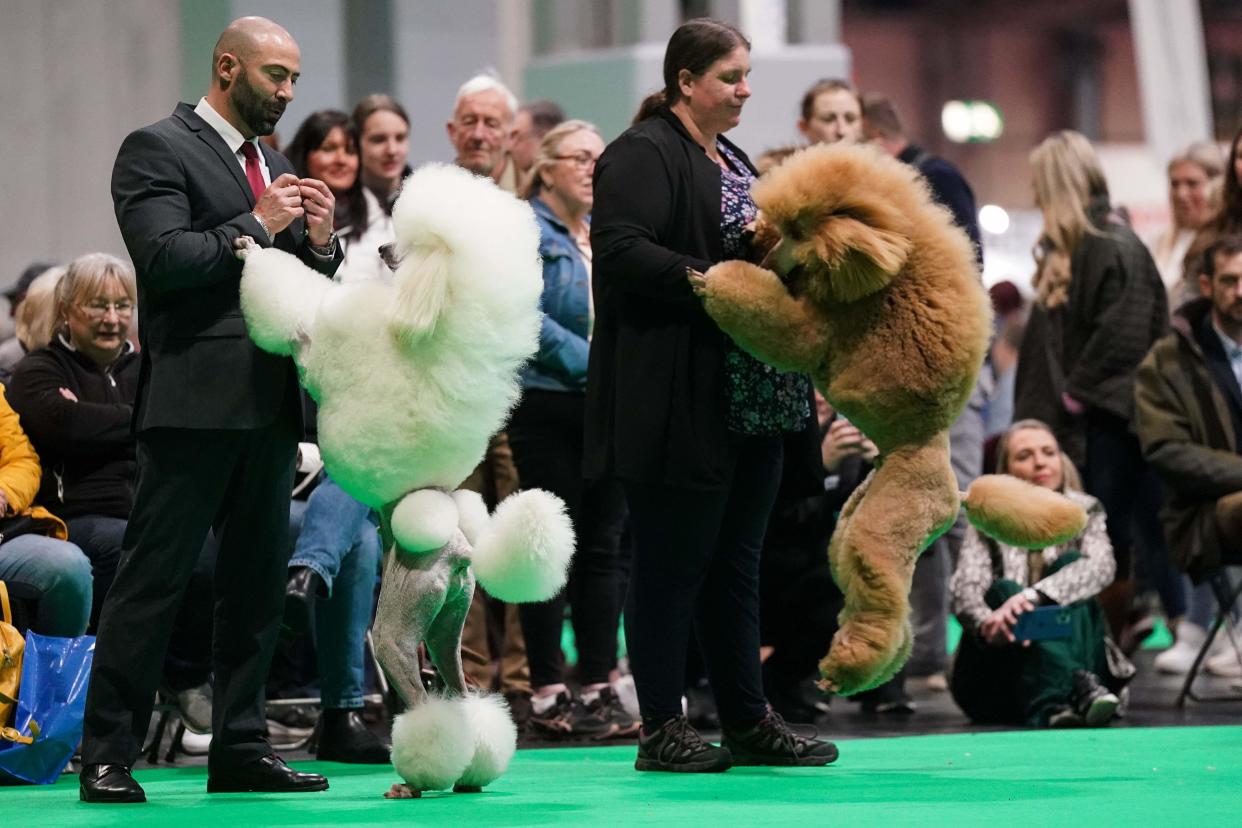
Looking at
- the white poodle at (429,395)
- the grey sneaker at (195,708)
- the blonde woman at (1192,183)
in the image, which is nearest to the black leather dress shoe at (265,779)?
the white poodle at (429,395)

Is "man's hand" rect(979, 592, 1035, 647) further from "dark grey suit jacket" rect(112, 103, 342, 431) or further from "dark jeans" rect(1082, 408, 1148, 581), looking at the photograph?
"dark grey suit jacket" rect(112, 103, 342, 431)

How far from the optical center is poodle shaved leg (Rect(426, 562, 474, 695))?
4.23m

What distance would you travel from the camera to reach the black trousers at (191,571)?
425cm

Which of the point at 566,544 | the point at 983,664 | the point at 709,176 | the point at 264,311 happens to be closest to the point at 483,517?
the point at 566,544

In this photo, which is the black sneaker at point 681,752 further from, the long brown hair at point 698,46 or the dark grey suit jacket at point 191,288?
the long brown hair at point 698,46

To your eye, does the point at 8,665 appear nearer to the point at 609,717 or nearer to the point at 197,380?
the point at 197,380

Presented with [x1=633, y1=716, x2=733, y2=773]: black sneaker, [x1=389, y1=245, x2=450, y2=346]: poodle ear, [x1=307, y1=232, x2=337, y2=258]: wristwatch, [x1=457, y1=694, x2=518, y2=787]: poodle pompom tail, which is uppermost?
[x1=307, y1=232, x2=337, y2=258]: wristwatch

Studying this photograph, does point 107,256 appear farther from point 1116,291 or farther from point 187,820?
point 1116,291

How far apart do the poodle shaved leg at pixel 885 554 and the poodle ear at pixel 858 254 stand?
0.40m

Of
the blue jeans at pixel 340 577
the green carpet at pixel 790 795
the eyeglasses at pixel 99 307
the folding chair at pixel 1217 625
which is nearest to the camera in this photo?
the green carpet at pixel 790 795

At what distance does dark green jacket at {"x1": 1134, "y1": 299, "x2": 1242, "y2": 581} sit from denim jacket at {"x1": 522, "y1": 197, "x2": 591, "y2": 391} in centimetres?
211

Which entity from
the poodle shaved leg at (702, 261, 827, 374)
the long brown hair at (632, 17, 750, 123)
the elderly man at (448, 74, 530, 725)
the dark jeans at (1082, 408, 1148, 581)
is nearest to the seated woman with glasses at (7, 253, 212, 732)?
the elderly man at (448, 74, 530, 725)

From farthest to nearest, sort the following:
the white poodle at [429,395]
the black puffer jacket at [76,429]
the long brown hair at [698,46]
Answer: the black puffer jacket at [76,429], the long brown hair at [698,46], the white poodle at [429,395]

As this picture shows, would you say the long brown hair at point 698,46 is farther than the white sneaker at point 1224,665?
No
